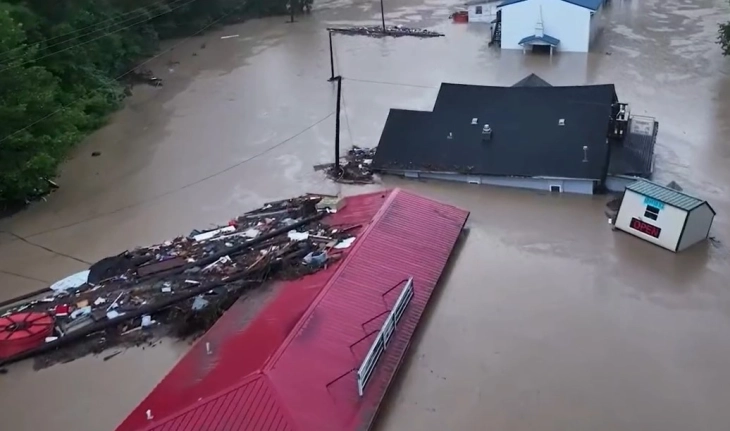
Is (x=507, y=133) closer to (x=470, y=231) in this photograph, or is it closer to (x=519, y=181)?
(x=519, y=181)

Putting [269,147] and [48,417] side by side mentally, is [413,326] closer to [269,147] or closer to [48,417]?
[48,417]

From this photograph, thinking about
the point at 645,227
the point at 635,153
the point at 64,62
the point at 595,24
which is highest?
the point at 64,62

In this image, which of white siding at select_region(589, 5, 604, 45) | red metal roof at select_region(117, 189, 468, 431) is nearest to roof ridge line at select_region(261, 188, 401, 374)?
red metal roof at select_region(117, 189, 468, 431)

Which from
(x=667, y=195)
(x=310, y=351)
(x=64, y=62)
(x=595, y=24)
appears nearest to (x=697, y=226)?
(x=667, y=195)

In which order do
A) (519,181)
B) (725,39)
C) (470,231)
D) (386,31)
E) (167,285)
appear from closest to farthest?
(167,285) < (470,231) < (519,181) < (725,39) < (386,31)

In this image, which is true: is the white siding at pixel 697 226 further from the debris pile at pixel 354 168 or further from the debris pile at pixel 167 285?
the debris pile at pixel 354 168

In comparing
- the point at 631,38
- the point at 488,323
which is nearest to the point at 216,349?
the point at 488,323

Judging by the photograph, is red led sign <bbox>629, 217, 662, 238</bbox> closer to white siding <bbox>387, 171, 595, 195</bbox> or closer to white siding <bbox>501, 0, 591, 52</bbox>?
white siding <bbox>387, 171, 595, 195</bbox>

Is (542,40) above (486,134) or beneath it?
beneath
